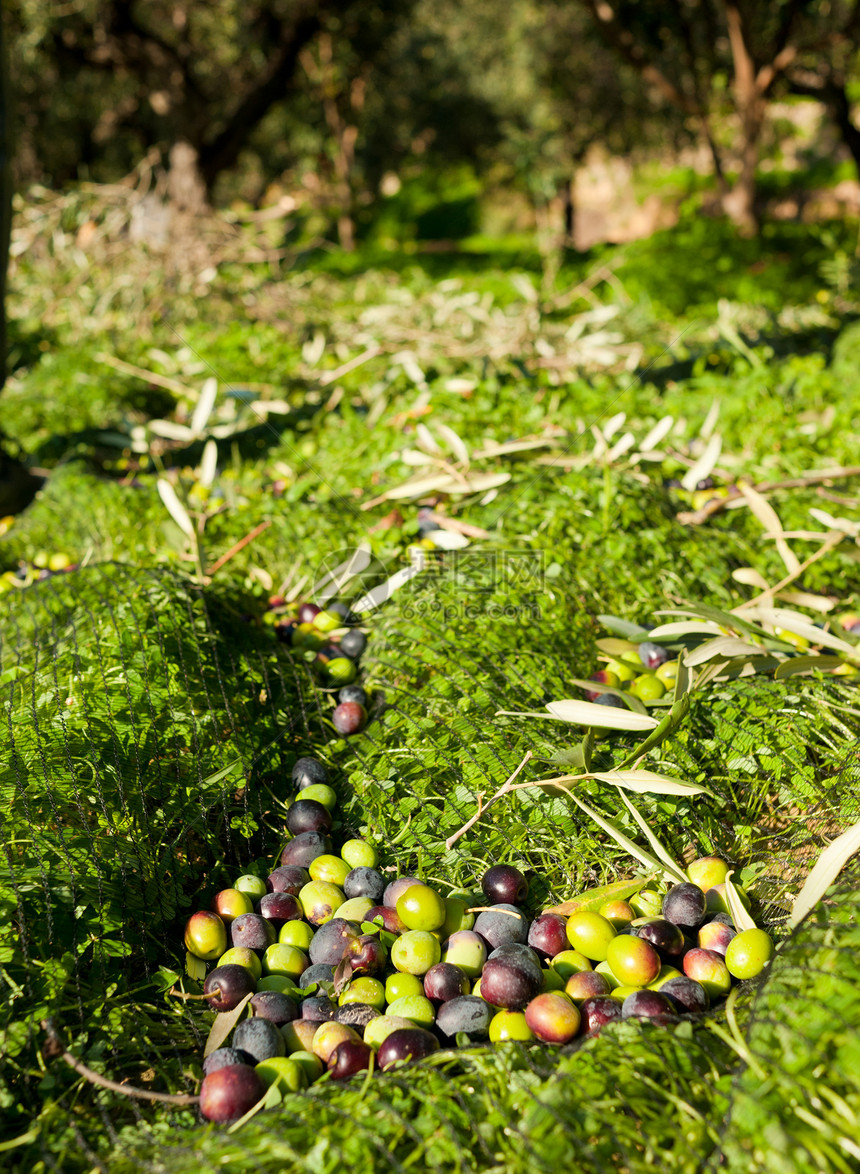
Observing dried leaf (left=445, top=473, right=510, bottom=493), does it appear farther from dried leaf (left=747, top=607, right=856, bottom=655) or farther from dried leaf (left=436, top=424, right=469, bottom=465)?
dried leaf (left=747, top=607, right=856, bottom=655)

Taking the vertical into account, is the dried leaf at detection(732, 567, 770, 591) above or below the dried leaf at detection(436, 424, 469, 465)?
below

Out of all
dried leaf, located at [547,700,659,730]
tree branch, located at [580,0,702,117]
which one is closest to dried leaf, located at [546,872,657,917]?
dried leaf, located at [547,700,659,730]

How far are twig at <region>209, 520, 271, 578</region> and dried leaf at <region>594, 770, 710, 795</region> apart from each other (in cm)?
196

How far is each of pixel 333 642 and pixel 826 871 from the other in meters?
1.85

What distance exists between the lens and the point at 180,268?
313 inches

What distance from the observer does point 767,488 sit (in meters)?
3.75

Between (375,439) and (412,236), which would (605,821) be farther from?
(412,236)

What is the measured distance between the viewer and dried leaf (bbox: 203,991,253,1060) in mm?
1743

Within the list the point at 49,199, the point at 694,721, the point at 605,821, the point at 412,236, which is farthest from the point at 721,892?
the point at 412,236

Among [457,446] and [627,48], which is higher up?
[627,48]

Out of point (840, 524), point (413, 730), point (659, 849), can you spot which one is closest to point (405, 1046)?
point (659, 849)

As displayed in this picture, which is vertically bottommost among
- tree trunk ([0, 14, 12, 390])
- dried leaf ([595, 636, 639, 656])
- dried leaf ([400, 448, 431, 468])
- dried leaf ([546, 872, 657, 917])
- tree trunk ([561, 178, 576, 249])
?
tree trunk ([561, 178, 576, 249])

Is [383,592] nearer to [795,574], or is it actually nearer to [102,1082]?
[795,574]

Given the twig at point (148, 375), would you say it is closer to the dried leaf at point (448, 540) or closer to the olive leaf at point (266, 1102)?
the dried leaf at point (448, 540)
